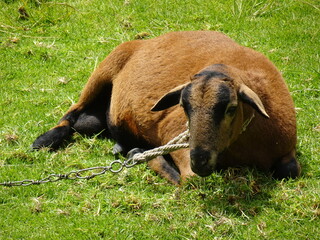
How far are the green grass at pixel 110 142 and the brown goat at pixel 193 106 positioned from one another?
0.24m

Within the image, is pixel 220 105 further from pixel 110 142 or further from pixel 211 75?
pixel 110 142

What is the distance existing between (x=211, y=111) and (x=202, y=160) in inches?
18.6

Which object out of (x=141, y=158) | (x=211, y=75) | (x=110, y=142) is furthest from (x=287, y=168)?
(x=110, y=142)

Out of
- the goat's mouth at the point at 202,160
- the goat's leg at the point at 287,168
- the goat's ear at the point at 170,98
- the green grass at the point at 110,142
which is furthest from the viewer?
the goat's leg at the point at 287,168

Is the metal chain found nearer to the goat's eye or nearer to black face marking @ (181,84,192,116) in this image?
black face marking @ (181,84,192,116)

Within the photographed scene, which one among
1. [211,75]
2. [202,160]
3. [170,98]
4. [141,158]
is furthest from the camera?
[141,158]

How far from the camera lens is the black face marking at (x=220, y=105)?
584 cm

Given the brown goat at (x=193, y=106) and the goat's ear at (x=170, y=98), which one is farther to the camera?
the goat's ear at (x=170, y=98)

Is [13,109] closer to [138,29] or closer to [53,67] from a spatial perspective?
[53,67]

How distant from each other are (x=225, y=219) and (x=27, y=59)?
549 centimetres

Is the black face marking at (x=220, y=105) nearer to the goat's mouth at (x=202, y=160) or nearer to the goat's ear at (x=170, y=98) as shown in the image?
the goat's mouth at (x=202, y=160)

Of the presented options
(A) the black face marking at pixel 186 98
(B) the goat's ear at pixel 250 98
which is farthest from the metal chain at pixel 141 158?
(B) the goat's ear at pixel 250 98

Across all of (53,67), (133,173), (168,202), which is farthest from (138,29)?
(168,202)

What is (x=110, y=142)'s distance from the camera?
795cm
